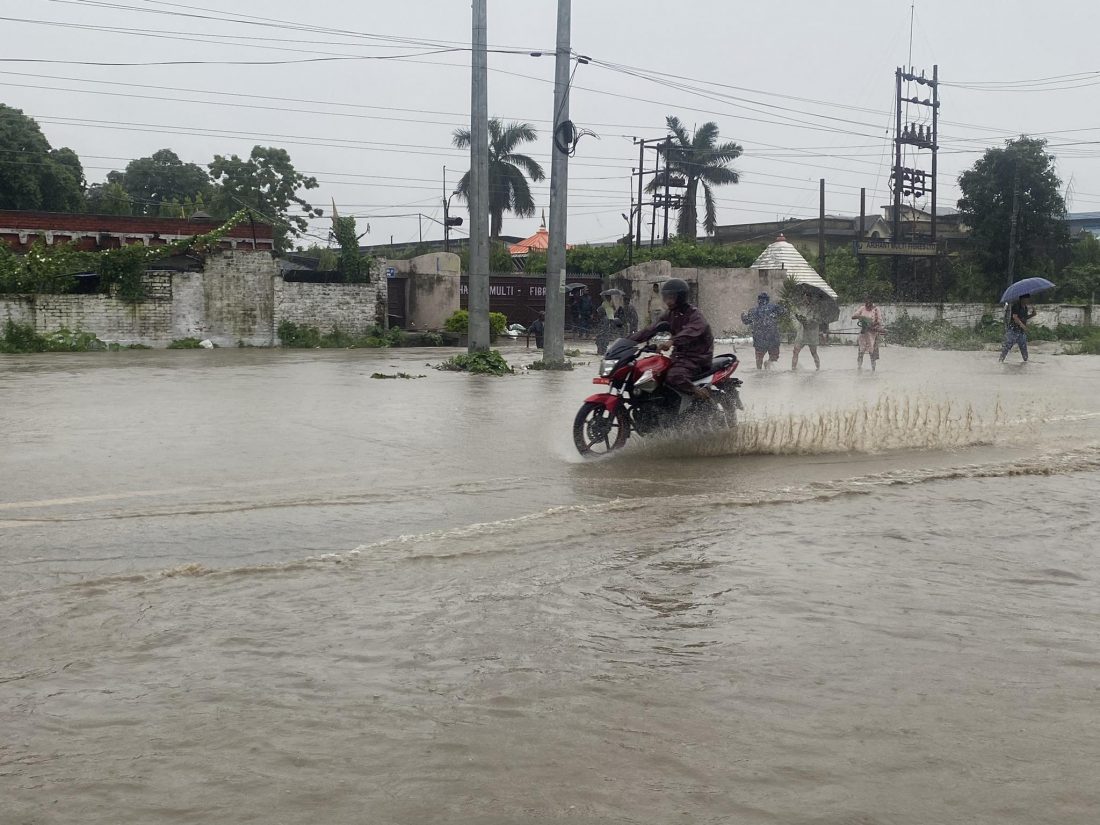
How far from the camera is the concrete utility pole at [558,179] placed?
2209 cm

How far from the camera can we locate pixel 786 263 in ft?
124

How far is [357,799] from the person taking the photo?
10.1 feet

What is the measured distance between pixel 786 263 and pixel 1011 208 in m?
11.4

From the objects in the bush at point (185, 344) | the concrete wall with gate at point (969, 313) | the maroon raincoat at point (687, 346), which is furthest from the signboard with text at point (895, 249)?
the maroon raincoat at point (687, 346)

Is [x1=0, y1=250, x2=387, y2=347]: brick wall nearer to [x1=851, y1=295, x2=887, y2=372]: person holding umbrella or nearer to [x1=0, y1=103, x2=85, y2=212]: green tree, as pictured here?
[x1=851, y1=295, x2=887, y2=372]: person holding umbrella

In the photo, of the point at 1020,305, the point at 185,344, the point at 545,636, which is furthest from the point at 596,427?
the point at 185,344

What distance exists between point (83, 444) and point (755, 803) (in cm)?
848

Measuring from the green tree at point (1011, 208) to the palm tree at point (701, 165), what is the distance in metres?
13.2

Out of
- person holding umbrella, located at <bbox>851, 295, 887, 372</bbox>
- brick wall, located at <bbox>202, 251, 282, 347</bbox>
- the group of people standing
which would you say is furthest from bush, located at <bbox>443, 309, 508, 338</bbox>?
person holding umbrella, located at <bbox>851, 295, 887, 372</bbox>

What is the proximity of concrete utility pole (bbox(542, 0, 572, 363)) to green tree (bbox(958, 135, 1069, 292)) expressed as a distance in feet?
84.3

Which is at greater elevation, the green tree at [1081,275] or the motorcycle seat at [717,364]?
the green tree at [1081,275]

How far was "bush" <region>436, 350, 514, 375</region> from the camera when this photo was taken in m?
21.2

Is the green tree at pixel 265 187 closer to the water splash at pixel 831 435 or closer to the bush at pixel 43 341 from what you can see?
the bush at pixel 43 341

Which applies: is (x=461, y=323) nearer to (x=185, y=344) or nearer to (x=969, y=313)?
(x=185, y=344)
